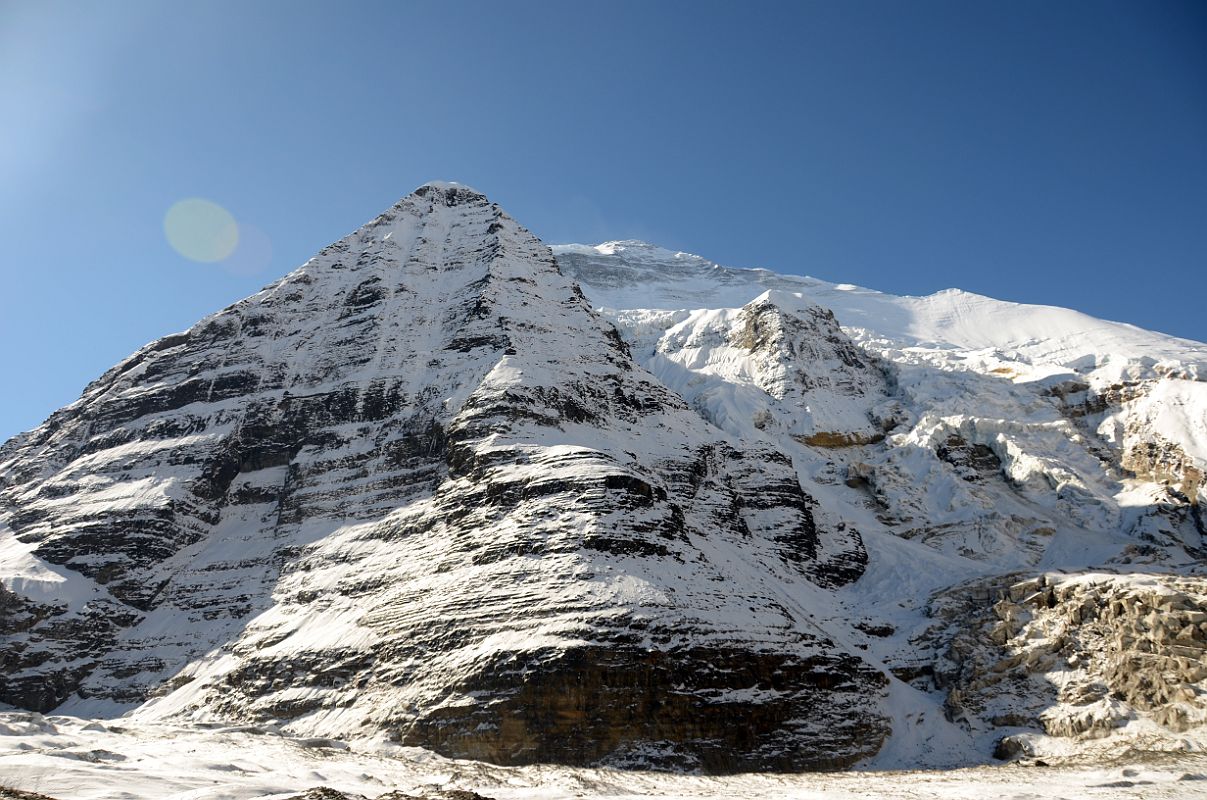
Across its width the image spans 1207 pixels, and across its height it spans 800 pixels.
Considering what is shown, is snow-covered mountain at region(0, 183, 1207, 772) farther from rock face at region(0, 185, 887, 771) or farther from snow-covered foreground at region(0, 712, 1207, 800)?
snow-covered foreground at region(0, 712, 1207, 800)

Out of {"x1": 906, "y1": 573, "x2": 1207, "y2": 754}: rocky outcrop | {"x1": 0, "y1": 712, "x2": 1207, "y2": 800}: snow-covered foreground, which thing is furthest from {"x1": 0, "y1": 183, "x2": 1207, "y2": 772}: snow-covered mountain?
{"x1": 0, "y1": 712, "x2": 1207, "y2": 800}: snow-covered foreground

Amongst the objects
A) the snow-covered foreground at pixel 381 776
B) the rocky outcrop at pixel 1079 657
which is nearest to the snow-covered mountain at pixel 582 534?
the rocky outcrop at pixel 1079 657

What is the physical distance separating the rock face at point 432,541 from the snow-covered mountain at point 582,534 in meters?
0.33

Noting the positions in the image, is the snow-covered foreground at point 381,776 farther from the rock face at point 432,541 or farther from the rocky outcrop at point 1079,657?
the rocky outcrop at point 1079,657

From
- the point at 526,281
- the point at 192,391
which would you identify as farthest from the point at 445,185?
the point at 192,391

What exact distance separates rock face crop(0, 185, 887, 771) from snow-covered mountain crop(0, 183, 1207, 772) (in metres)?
0.33

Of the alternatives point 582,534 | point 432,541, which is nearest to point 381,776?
point 582,534

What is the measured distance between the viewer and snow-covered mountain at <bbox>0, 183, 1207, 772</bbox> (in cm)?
6353

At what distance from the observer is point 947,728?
222 feet

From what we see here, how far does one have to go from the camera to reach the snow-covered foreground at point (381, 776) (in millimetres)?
41781

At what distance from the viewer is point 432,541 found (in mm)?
79750

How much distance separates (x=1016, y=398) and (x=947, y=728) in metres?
73.2

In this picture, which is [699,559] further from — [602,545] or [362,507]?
[362,507]

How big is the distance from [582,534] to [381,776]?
25759 mm
